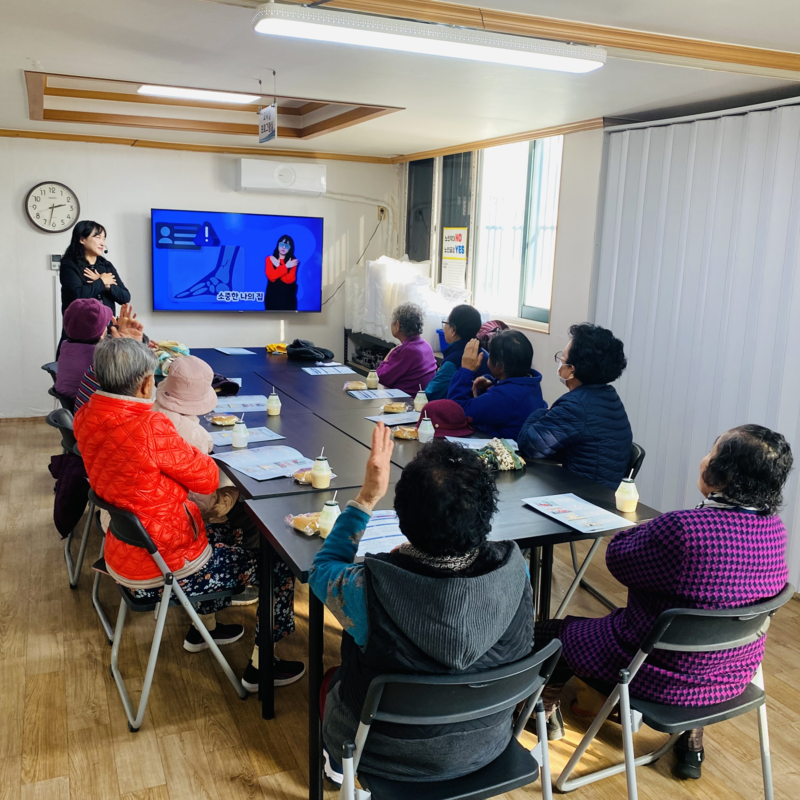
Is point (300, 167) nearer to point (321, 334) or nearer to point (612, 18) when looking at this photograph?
point (321, 334)

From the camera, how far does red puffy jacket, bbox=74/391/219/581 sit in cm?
228

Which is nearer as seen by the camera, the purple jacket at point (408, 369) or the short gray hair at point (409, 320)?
the purple jacket at point (408, 369)

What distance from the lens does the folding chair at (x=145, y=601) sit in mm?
2258

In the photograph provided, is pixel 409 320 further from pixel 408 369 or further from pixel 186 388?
pixel 186 388

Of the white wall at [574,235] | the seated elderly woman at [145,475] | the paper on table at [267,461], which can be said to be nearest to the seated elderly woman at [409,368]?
the white wall at [574,235]

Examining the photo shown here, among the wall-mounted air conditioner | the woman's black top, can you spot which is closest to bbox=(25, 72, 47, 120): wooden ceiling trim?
the woman's black top

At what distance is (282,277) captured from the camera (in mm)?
7094

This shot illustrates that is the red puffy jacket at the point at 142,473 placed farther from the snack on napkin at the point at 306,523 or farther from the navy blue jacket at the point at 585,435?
the navy blue jacket at the point at 585,435

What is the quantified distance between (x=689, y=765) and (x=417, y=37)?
243 centimetres

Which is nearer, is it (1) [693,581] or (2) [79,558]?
(1) [693,581]

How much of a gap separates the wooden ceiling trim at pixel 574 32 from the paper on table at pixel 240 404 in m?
1.92

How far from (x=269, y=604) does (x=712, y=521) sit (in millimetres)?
1370

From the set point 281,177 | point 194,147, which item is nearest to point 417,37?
point 281,177

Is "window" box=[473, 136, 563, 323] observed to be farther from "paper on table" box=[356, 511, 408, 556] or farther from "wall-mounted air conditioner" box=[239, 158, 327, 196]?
"paper on table" box=[356, 511, 408, 556]
